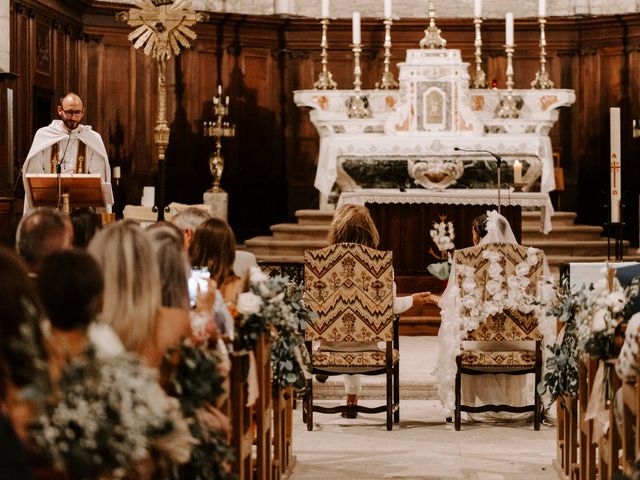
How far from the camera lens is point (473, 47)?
51.6 feet

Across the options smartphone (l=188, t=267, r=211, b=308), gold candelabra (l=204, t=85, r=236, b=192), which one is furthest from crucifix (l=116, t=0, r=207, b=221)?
smartphone (l=188, t=267, r=211, b=308)

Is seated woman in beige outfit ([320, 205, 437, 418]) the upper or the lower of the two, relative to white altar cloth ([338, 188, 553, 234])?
lower

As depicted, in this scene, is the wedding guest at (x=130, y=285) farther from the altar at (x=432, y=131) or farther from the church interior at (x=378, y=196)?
the altar at (x=432, y=131)

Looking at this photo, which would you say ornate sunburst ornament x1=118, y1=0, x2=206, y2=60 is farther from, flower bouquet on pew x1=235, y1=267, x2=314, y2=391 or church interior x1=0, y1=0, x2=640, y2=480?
flower bouquet on pew x1=235, y1=267, x2=314, y2=391

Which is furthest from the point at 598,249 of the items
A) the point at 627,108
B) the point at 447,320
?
the point at 447,320

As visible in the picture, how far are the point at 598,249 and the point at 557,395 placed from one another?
7.58 metres

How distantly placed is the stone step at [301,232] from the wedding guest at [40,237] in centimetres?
905

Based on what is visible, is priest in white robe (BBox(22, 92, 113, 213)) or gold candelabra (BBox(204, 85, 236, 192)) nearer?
priest in white robe (BBox(22, 92, 113, 213))

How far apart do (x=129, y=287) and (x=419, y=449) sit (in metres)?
3.87

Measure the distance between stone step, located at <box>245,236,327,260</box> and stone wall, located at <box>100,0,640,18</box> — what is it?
11.3 ft

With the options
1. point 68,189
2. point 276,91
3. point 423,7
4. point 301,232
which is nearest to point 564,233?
point 301,232

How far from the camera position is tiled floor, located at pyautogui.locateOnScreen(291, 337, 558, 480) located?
6480 mm

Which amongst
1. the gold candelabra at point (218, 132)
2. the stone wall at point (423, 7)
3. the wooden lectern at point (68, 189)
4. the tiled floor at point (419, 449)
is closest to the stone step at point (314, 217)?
the gold candelabra at point (218, 132)

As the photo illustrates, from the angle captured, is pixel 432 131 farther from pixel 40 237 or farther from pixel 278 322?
pixel 40 237
